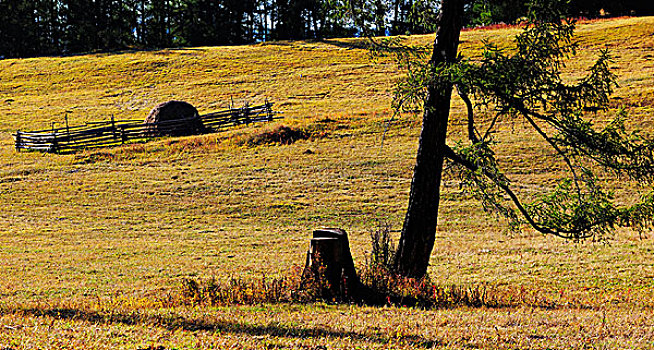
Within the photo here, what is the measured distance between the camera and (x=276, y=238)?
19.4 metres

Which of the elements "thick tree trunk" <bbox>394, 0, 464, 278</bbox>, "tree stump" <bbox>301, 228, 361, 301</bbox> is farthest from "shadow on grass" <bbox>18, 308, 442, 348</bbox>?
"thick tree trunk" <bbox>394, 0, 464, 278</bbox>

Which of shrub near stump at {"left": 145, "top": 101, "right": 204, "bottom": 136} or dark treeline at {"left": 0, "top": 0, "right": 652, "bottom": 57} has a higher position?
dark treeline at {"left": 0, "top": 0, "right": 652, "bottom": 57}

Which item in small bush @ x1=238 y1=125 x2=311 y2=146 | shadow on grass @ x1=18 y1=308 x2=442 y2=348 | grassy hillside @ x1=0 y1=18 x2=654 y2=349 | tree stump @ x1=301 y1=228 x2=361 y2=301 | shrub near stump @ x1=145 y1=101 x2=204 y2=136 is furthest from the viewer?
shrub near stump @ x1=145 y1=101 x2=204 y2=136

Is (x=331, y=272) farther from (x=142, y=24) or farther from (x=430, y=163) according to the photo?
(x=142, y=24)

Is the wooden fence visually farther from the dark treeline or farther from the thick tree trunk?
the dark treeline

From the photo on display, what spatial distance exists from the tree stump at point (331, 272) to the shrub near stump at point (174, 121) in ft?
106

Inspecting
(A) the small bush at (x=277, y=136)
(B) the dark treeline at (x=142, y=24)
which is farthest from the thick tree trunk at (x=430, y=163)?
(B) the dark treeline at (x=142, y=24)

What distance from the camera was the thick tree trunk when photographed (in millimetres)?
10516

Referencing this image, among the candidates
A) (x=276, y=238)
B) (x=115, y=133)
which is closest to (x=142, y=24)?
(x=115, y=133)

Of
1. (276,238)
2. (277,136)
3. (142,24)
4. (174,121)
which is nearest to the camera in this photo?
(276,238)

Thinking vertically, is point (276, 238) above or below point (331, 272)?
below

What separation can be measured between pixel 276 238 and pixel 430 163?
9584 mm

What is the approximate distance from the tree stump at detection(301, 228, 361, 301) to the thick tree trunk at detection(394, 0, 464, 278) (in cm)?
162

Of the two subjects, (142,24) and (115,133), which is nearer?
(115,133)
